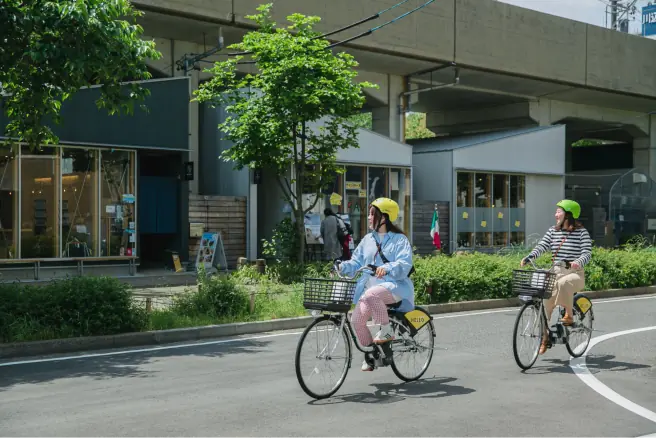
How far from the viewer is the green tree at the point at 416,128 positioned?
242 ft

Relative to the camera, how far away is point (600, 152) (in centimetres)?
4988

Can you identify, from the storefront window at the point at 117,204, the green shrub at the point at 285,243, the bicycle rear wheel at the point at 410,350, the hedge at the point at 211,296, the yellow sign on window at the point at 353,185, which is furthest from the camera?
the yellow sign on window at the point at 353,185

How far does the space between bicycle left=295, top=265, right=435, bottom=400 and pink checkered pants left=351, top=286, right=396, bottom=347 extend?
8cm

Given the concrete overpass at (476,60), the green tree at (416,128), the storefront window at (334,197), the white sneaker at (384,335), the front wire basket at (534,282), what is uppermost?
the green tree at (416,128)

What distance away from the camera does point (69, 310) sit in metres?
11.2

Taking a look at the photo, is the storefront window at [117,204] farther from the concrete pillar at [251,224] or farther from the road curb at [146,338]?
the road curb at [146,338]

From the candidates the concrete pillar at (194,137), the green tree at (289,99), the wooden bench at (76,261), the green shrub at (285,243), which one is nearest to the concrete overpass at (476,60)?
the concrete pillar at (194,137)

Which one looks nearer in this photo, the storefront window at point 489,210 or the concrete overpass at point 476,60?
the concrete overpass at point 476,60

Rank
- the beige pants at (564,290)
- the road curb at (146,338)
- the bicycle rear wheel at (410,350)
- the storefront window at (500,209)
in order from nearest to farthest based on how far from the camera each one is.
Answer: the bicycle rear wheel at (410,350) → the beige pants at (564,290) → the road curb at (146,338) → the storefront window at (500,209)

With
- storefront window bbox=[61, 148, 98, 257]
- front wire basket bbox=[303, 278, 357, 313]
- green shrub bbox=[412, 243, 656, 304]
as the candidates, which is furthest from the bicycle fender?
storefront window bbox=[61, 148, 98, 257]

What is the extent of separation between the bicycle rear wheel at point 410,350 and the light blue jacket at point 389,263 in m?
0.25

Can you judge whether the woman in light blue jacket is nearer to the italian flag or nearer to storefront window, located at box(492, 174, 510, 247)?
the italian flag

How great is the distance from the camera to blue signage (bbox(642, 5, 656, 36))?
3934 centimetres

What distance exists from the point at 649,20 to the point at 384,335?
36.7 meters
